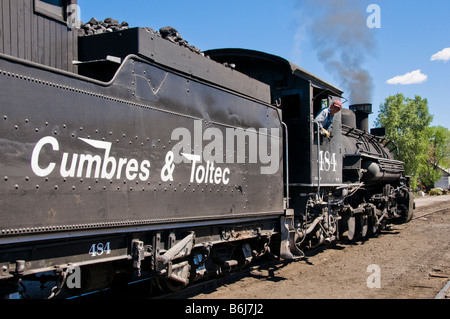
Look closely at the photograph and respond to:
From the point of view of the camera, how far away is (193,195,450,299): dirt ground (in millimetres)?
5965

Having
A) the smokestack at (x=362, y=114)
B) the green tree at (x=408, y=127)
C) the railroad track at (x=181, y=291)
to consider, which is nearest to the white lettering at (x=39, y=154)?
the railroad track at (x=181, y=291)

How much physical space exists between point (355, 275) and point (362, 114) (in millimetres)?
7405

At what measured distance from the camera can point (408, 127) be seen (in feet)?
147

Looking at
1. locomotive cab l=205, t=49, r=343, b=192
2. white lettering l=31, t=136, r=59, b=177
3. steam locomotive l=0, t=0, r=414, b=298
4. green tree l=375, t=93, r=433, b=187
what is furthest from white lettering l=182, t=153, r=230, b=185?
green tree l=375, t=93, r=433, b=187

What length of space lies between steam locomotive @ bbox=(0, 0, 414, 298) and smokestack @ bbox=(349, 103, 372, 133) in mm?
7536

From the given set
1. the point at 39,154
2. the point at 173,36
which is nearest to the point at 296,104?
the point at 173,36

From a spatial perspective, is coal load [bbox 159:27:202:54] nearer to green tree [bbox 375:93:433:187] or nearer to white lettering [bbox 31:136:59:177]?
white lettering [bbox 31:136:59:177]

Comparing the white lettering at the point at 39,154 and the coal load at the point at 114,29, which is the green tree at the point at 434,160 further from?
the white lettering at the point at 39,154

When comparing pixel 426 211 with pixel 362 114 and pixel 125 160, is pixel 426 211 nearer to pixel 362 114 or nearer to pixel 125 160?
pixel 362 114

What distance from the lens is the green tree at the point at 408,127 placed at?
43.0 meters

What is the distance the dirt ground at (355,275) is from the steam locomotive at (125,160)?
45 cm
